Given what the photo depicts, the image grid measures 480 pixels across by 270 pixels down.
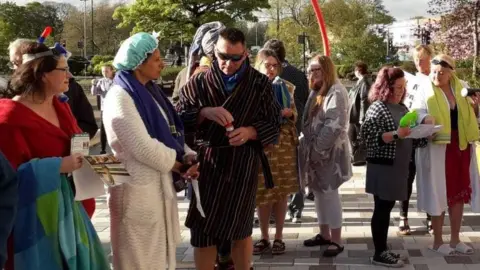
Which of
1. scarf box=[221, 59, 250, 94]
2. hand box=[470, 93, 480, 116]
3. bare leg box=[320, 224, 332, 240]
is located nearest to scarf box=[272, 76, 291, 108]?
bare leg box=[320, 224, 332, 240]

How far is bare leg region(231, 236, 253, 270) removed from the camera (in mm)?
4066

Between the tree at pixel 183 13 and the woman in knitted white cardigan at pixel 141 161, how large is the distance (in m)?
37.4

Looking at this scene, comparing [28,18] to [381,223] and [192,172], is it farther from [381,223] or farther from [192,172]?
[192,172]

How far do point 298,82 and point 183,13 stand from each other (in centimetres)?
3644

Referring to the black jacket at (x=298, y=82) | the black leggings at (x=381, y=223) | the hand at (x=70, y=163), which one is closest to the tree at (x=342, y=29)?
the black jacket at (x=298, y=82)

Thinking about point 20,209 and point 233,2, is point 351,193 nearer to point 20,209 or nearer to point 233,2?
point 20,209

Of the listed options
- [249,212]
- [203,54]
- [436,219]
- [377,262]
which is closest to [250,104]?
[249,212]

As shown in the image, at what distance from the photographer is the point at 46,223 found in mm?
3035

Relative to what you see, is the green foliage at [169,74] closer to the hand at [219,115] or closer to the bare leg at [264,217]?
the bare leg at [264,217]

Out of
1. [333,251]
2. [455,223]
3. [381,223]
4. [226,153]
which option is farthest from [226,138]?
[455,223]

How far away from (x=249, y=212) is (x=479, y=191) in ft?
7.56

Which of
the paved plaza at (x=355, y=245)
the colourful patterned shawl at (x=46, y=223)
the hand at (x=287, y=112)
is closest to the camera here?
the colourful patterned shawl at (x=46, y=223)

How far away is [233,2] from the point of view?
135ft

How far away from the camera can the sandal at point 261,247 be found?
5.25 metres
